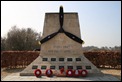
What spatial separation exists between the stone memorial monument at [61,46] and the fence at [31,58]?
5.01 meters

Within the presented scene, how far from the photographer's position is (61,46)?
45.0ft

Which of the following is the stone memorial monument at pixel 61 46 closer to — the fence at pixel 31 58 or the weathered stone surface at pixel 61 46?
the weathered stone surface at pixel 61 46

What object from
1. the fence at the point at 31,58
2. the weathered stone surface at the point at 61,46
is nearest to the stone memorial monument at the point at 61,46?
the weathered stone surface at the point at 61,46

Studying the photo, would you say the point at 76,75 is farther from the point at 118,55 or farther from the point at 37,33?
the point at 37,33

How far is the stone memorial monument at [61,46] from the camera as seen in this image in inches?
504

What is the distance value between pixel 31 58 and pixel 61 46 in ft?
18.4

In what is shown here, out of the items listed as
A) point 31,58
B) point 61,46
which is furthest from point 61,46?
point 31,58

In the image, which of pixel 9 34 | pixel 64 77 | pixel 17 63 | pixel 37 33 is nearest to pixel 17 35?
pixel 9 34

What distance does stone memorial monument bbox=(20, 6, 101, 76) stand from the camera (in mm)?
12812

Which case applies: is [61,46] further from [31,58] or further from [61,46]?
[31,58]

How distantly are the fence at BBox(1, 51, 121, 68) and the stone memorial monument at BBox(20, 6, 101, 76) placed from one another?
5014 mm

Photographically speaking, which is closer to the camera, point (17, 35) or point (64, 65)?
point (64, 65)

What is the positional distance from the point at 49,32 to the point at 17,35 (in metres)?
32.2

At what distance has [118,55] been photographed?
1770cm
